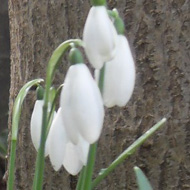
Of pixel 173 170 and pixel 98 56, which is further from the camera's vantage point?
pixel 173 170

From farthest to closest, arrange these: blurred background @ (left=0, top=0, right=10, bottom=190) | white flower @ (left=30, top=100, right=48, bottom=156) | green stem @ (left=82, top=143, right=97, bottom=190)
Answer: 1. blurred background @ (left=0, top=0, right=10, bottom=190)
2. white flower @ (left=30, top=100, right=48, bottom=156)
3. green stem @ (left=82, top=143, right=97, bottom=190)

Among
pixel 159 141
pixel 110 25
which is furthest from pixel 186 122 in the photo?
pixel 110 25

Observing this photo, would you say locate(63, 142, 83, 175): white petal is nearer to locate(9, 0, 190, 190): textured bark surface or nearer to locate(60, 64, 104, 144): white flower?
locate(60, 64, 104, 144): white flower

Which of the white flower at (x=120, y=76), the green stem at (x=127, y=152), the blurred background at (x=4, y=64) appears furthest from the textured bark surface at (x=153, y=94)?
the blurred background at (x=4, y=64)

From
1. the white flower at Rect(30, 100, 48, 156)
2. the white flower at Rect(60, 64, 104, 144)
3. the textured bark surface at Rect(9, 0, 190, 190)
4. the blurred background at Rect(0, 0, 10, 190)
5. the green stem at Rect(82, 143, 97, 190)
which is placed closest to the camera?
the white flower at Rect(60, 64, 104, 144)

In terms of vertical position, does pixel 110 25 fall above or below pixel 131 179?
above

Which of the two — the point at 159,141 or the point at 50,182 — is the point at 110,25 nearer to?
the point at 159,141

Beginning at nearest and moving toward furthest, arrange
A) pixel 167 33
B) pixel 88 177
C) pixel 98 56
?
pixel 98 56 → pixel 88 177 → pixel 167 33

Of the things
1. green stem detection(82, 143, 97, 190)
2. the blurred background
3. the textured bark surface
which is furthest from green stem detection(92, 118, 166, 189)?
the blurred background
